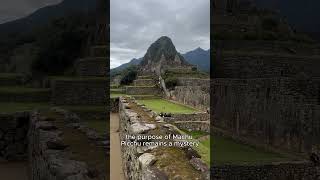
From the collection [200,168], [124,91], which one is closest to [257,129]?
[200,168]

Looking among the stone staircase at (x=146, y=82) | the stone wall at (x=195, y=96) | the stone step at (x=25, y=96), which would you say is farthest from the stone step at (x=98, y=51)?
the stone staircase at (x=146, y=82)

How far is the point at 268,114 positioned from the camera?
38.3 ft

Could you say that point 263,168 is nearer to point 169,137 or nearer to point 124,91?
point 169,137

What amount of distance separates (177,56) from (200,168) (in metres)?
51.2

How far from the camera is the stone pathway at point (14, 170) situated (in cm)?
1065

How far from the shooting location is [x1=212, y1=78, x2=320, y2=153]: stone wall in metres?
9.80

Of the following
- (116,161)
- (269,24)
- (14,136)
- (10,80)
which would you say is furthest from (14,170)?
(269,24)

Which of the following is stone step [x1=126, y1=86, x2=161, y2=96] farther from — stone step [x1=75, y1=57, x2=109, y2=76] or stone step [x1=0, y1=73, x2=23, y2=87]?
stone step [x1=0, y1=73, x2=23, y2=87]

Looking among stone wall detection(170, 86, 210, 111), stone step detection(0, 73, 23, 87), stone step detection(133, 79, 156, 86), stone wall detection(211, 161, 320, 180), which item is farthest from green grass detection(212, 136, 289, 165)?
stone step detection(133, 79, 156, 86)

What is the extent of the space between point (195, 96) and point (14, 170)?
10.6 m

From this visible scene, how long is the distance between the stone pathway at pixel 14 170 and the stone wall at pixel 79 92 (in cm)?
732

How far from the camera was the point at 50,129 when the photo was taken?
8.77 meters

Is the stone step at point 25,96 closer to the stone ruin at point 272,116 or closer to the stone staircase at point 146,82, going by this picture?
the stone ruin at point 272,116

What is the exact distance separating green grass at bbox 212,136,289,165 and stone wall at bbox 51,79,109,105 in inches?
317
